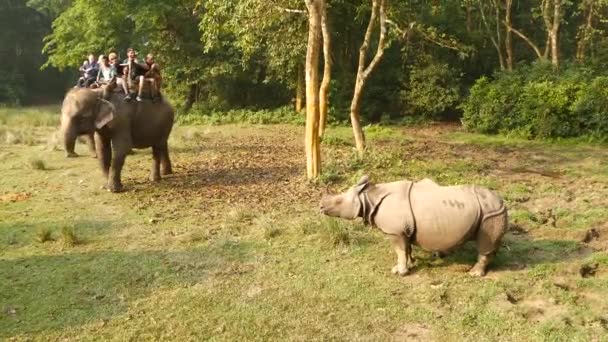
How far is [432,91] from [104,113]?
13.5 m

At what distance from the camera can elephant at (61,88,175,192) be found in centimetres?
1088

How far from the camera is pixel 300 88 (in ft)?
73.7

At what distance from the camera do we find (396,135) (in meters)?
18.7

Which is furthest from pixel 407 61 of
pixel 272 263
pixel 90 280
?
pixel 90 280

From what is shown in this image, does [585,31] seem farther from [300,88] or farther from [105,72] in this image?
[105,72]

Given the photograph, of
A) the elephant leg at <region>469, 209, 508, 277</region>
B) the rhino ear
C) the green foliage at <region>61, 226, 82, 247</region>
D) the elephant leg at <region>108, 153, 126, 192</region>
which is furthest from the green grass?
the rhino ear

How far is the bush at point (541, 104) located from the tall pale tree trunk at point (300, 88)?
6060 mm

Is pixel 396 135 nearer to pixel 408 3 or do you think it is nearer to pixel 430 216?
pixel 408 3

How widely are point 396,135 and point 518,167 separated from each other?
234 inches

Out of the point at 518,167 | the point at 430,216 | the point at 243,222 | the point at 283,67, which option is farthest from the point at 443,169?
the point at 283,67

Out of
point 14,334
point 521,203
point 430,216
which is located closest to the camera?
point 14,334

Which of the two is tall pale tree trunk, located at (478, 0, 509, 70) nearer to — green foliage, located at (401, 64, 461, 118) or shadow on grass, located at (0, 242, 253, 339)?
green foliage, located at (401, 64, 461, 118)

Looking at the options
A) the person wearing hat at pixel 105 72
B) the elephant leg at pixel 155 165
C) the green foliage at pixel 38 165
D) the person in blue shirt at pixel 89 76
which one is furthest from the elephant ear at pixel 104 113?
the green foliage at pixel 38 165

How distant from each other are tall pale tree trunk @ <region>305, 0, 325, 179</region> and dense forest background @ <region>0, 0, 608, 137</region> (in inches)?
217
